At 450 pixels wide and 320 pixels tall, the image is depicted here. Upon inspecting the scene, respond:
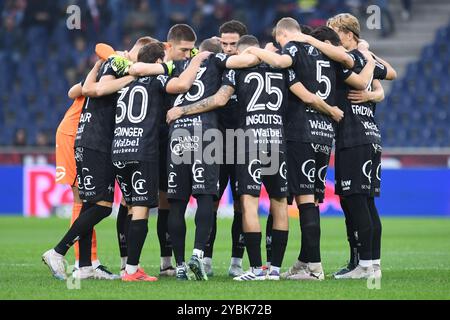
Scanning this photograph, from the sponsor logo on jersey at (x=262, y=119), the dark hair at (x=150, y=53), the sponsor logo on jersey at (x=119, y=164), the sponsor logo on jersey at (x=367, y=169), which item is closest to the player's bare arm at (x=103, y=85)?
the dark hair at (x=150, y=53)

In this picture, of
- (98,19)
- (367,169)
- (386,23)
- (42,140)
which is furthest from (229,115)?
(386,23)

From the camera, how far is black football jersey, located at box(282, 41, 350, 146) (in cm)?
959

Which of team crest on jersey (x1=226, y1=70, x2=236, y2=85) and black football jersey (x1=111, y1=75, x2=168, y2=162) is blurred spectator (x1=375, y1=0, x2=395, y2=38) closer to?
team crest on jersey (x1=226, y1=70, x2=236, y2=85)

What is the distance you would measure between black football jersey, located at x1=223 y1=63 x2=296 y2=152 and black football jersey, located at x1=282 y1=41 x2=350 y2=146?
0.12 metres

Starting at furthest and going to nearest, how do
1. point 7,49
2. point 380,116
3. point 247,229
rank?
point 7,49
point 380,116
point 247,229

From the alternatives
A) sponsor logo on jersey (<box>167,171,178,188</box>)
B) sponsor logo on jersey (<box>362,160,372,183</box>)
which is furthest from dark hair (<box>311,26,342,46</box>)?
sponsor logo on jersey (<box>167,171,178,188</box>)

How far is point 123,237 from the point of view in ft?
34.0

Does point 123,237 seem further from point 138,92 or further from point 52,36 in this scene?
point 52,36

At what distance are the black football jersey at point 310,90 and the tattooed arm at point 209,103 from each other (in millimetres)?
635

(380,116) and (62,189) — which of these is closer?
(62,189)

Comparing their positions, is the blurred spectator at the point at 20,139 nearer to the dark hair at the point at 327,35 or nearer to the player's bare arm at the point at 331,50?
the dark hair at the point at 327,35

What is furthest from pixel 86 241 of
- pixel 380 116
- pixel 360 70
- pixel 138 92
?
pixel 380 116

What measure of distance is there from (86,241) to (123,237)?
557mm

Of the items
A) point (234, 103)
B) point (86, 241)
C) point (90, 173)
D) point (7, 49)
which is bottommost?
point (86, 241)
